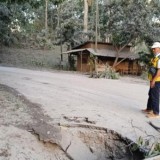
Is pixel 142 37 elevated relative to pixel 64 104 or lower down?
elevated

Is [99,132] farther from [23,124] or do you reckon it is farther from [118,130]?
[23,124]

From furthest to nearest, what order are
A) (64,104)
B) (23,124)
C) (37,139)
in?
1. (64,104)
2. (23,124)
3. (37,139)

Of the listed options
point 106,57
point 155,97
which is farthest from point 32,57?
point 155,97

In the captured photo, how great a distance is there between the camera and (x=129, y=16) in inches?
1115

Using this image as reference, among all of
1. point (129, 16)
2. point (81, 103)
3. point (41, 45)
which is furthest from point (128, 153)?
point (41, 45)

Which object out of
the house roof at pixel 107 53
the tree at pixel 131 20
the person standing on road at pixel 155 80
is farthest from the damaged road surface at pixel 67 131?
the house roof at pixel 107 53

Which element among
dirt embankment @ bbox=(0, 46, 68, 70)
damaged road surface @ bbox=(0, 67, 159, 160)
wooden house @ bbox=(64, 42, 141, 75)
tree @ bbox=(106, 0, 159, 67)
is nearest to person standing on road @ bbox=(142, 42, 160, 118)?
damaged road surface @ bbox=(0, 67, 159, 160)

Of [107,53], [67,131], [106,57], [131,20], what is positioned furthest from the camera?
[106,57]

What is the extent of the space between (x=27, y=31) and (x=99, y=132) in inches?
1671

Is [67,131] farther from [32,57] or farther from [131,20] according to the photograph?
[32,57]

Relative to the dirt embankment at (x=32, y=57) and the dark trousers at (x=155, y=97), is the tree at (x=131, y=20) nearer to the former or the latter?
the dirt embankment at (x=32, y=57)

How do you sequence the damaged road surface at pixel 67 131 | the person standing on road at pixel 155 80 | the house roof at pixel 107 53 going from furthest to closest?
the house roof at pixel 107 53 → the person standing on road at pixel 155 80 → the damaged road surface at pixel 67 131

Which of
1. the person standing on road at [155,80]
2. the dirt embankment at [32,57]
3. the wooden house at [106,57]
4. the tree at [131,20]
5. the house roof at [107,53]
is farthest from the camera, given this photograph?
the dirt embankment at [32,57]

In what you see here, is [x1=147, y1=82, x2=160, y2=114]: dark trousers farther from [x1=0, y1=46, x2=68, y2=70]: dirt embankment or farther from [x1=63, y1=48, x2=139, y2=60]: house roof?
[x1=0, y1=46, x2=68, y2=70]: dirt embankment
